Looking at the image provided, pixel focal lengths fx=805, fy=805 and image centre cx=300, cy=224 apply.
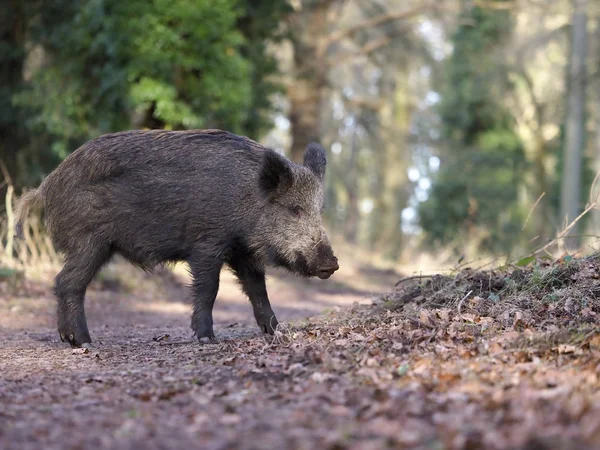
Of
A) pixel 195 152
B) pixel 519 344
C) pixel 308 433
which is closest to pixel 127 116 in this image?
pixel 195 152

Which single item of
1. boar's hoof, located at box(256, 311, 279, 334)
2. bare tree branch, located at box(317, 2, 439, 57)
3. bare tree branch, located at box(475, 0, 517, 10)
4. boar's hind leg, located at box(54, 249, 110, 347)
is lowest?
boar's hoof, located at box(256, 311, 279, 334)

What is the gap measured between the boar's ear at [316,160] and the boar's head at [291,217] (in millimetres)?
320

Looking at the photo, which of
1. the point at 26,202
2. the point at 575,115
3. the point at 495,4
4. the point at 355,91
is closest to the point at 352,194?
the point at 355,91

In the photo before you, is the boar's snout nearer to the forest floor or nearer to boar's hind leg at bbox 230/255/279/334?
the forest floor

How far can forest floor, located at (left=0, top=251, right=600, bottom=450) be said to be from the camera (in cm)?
352

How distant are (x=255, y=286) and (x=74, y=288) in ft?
5.79

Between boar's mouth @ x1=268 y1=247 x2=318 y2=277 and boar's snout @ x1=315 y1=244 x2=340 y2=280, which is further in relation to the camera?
boar's mouth @ x1=268 y1=247 x2=318 y2=277

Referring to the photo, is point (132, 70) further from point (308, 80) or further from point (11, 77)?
point (308, 80)

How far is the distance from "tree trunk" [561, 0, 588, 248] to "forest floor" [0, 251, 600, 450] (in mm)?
17022

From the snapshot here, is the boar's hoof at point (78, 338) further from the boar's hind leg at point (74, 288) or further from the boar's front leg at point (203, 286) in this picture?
the boar's front leg at point (203, 286)

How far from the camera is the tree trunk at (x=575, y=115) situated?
78.3ft

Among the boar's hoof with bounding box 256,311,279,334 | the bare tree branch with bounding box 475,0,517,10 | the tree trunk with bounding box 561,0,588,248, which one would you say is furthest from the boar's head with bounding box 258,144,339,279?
the tree trunk with bounding box 561,0,588,248

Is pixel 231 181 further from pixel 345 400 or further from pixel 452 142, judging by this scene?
pixel 452 142

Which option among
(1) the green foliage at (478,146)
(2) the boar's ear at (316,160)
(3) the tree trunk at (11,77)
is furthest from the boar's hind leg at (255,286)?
(1) the green foliage at (478,146)
